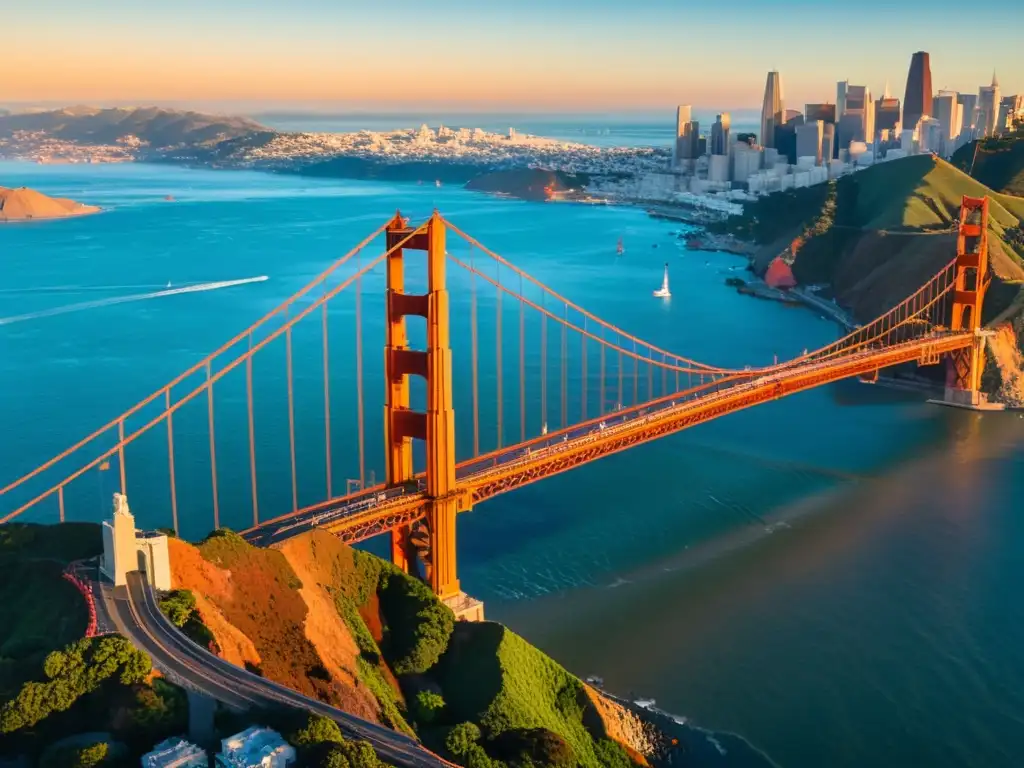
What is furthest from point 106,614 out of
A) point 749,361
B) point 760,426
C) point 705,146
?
point 705,146

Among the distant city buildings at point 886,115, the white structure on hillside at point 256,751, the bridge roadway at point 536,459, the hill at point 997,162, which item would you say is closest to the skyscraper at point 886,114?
the distant city buildings at point 886,115

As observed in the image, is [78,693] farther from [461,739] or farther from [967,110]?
[967,110]

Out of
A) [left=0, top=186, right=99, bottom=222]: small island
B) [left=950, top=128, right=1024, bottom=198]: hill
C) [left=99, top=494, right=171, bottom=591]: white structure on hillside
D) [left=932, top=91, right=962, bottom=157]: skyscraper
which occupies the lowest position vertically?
[left=0, top=186, right=99, bottom=222]: small island

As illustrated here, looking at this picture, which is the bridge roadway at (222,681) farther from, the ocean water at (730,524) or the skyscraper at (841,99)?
the skyscraper at (841,99)

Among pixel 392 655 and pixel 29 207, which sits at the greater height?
pixel 392 655

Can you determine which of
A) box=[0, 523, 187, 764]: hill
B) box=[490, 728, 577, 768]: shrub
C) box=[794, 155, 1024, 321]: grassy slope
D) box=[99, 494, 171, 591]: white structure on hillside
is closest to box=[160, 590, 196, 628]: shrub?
box=[99, 494, 171, 591]: white structure on hillside

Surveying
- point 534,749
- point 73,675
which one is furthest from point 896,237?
point 73,675

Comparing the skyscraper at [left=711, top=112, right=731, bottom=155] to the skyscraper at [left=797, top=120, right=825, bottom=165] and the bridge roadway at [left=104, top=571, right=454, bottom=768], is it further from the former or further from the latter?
the bridge roadway at [left=104, top=571, right=454, bottom=768]
